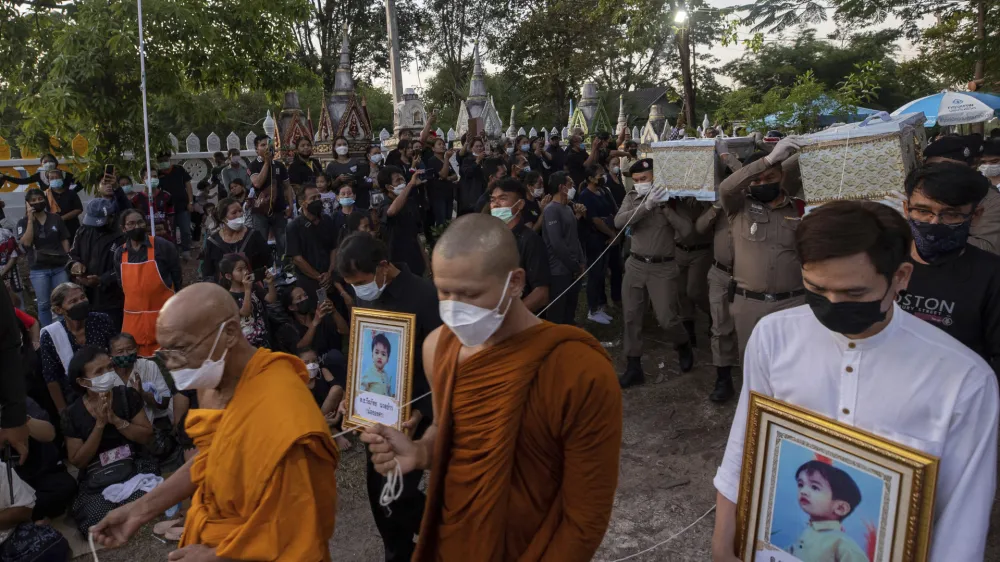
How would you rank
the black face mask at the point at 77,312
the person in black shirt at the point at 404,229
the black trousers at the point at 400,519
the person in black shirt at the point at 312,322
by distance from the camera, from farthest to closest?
the person in black shirt at the point at 404,229 < the person in black shirt at the point at 312,322 < the black face mask at the point at 77,312 < the black trousers at the point at 400,519

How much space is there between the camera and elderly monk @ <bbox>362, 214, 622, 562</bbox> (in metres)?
2.02

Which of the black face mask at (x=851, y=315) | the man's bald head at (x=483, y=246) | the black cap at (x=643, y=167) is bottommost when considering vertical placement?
the black face mask at (x=851, y=315)

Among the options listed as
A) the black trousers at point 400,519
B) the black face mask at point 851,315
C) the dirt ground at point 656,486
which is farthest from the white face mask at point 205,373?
the dirt ground at point 656,486

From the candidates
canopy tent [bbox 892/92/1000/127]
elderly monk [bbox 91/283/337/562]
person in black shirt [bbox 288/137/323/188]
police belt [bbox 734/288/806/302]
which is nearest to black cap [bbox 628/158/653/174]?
police belt [bbox 734/288/806/302]

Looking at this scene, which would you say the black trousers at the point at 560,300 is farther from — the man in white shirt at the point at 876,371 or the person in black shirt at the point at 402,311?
the man in white shirt at the point at 876,371

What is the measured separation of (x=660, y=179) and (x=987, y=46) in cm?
1837

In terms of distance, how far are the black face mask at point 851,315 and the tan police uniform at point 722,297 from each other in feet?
12.9

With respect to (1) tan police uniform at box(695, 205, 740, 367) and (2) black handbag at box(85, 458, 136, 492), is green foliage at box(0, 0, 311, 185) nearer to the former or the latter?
(2) black handbag at box(85, 458, 136, 492)

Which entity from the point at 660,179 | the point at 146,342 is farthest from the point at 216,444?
the point at 660,179

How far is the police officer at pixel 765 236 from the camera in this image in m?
4.87

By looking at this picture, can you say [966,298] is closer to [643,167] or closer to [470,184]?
[643,167]

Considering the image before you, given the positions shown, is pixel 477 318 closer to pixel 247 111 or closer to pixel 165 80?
pixel 165 80

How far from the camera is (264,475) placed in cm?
213

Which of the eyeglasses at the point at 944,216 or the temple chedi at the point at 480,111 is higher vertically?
the temple chedi at the point at 480,111
